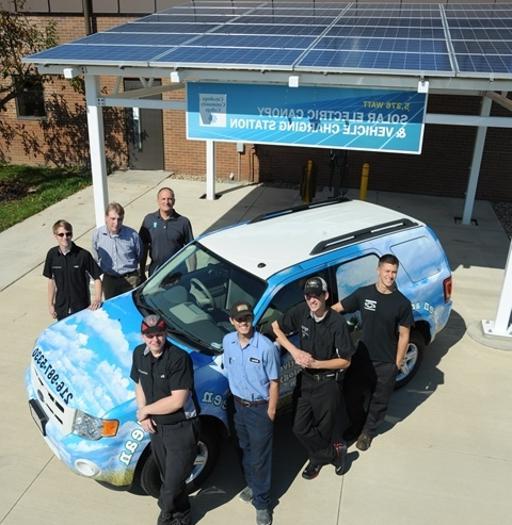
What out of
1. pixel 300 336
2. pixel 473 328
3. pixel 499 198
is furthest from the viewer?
pixel 499 198

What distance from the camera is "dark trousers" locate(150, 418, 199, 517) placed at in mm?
3873

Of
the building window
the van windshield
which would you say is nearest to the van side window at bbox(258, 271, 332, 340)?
the van windshield

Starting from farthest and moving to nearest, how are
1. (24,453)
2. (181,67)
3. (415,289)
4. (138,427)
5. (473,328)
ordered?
(473,328) → (181,67) → (415,289) → (24,453) → (138,427)

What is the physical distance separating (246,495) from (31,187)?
A: 11.5m

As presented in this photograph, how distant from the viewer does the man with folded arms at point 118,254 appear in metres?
6.14

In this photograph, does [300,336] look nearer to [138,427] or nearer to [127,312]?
[138,427]

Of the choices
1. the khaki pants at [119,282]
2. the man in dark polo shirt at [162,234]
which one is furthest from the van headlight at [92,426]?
the man in dark polo shirt at [162,234]

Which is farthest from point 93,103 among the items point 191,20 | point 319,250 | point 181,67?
point 319,250

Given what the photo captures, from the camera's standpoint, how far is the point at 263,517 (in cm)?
425

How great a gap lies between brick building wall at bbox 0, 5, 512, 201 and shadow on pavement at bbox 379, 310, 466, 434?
7.11 metres

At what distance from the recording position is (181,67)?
6.56 meters

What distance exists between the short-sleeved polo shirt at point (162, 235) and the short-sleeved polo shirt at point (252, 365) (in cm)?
267

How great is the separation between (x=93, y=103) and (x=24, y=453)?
4588 mm

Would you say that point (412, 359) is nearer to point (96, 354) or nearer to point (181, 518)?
point (181, 518)
